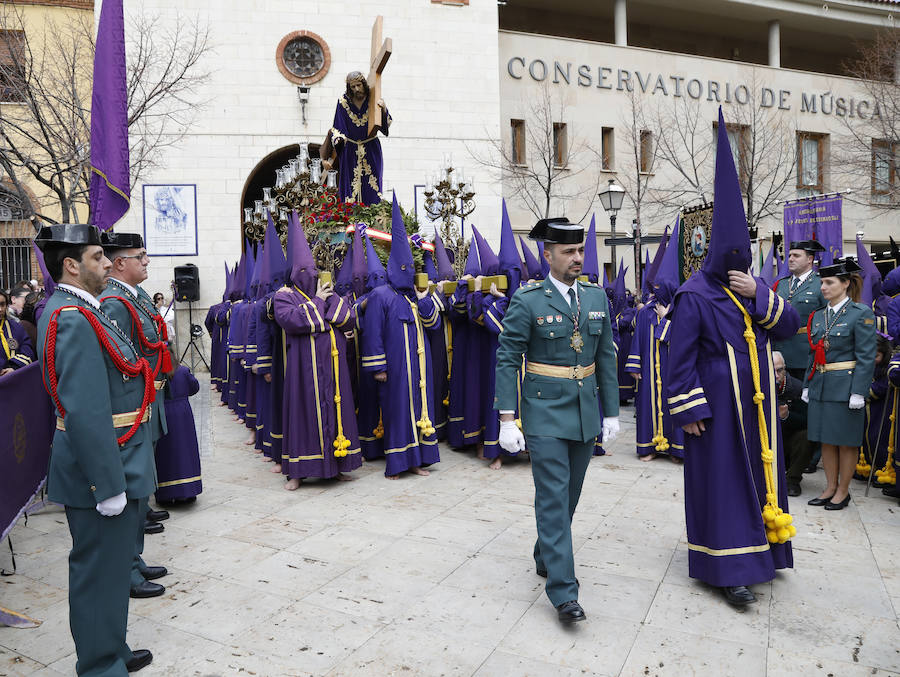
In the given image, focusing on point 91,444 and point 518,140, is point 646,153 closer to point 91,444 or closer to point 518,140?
point 518,140

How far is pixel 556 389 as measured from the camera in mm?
4059

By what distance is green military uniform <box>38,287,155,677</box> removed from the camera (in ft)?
9.47

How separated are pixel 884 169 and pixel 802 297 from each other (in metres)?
21.1

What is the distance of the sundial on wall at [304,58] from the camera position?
60.1 ft

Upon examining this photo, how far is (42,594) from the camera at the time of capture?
437cm

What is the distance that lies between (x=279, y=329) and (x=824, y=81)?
25260mm

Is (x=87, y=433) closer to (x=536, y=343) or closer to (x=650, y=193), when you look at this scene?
(x=536, y=343)

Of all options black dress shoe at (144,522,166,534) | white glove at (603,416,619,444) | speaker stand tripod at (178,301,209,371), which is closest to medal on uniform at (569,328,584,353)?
white glove at (603,416,619,444)

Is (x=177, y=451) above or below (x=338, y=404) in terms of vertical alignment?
below

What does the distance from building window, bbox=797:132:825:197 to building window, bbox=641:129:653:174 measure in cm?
551

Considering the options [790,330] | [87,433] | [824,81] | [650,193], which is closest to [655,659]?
[790,330]

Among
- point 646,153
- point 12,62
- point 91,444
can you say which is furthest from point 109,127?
point 646,153

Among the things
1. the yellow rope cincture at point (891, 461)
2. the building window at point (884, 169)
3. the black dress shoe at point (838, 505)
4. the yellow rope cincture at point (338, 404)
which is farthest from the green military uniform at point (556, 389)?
the building window at point (884, 169)

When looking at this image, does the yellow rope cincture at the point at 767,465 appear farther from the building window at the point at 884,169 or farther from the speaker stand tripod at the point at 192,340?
the building window at the point at 884,169
